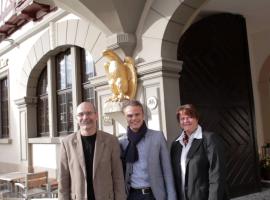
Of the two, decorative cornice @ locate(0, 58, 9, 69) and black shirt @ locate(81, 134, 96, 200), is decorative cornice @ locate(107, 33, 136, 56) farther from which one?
decorative cornice @ locate(0, 58, 9, 69)

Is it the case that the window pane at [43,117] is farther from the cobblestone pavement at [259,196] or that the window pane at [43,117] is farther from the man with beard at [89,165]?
the man with beard at [89,165]

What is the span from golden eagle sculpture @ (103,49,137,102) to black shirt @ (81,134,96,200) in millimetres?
3035

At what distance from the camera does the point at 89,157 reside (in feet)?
9.55

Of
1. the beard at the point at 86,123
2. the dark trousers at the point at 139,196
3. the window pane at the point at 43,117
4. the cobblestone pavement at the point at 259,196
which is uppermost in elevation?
the window pane at the point at 43,117

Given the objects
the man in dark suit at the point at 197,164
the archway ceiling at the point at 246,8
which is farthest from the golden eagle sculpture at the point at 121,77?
the man in dark suit at the point at 197,164

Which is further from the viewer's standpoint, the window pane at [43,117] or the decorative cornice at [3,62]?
the decorative cornice at [3,62]

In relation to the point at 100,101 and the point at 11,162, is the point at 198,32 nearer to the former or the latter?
the point at 100,101

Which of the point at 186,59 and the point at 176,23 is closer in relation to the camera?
the point at 176,23

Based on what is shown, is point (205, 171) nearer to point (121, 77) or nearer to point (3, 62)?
point (121, 77)

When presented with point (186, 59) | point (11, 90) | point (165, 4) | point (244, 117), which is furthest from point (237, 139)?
point (11, 90)

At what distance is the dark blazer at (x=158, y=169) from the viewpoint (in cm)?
295

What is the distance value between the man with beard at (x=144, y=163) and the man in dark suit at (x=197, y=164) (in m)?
0.10

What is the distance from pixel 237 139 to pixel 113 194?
16.8 ft

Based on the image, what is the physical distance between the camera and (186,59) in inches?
259
